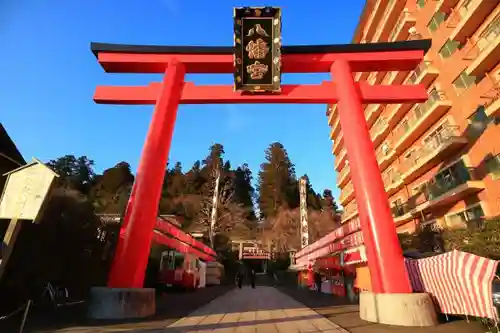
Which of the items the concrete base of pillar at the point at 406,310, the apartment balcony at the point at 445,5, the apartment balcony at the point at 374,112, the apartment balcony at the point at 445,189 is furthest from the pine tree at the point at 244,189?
the concrete base of pillar at the point at 406,310

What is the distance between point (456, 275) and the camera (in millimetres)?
5828

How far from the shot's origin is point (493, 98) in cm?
1373

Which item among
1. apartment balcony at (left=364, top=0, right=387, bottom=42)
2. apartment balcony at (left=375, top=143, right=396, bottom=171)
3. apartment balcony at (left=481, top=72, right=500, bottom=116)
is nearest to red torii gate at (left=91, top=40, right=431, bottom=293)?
apartment balcony at (left=481, top=72, right=500, bottom=116)

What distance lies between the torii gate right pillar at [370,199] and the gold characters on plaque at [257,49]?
2.33 metres

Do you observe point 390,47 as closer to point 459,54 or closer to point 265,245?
point 459,54

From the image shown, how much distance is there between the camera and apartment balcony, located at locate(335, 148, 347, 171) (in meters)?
34.7

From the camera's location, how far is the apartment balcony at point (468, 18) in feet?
45.7

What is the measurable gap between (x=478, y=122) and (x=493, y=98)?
163cm

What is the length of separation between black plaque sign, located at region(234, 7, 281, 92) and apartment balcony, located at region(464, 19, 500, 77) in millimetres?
11011

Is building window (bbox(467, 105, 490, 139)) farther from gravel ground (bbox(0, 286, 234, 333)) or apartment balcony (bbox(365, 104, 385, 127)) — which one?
gravel ground (bbox(0, 286, 234, 333))

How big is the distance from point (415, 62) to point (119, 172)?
4889cm

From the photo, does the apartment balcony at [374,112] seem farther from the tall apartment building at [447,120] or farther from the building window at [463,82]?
the building window at [463,82]

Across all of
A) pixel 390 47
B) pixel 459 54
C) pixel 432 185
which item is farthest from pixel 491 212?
pixel 390 47

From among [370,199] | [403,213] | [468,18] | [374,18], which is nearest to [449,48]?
[468,18]
